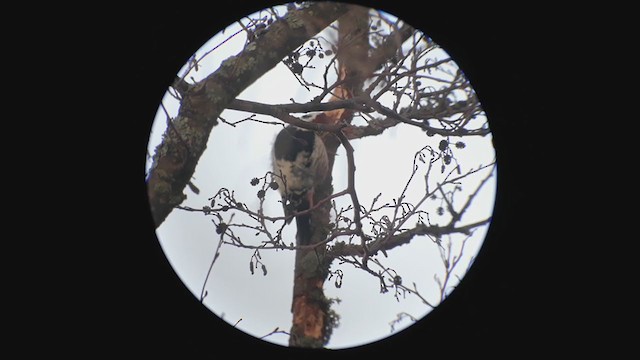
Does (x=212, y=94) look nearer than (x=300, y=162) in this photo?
Yes

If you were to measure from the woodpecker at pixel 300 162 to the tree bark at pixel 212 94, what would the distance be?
0.24 m

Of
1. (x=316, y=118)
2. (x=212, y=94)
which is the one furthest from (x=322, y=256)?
(x=212, y=94)

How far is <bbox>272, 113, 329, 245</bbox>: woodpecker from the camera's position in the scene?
1.67m

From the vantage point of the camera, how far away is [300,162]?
77.0 inches

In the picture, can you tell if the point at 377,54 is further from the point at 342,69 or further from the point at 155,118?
the point at 155,118

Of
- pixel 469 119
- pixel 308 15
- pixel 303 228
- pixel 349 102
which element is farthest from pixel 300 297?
pixel 308 15

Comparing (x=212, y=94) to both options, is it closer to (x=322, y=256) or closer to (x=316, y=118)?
(x=316, y=118)

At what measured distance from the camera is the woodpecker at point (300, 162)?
167 centimetres

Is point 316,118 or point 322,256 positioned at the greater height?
point 316,118

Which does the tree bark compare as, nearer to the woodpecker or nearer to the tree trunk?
the tree trunk

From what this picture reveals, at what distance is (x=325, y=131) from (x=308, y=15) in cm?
36

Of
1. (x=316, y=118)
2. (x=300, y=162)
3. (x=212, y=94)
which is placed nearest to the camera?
(x=212, y=94)

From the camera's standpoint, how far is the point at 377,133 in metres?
1.42

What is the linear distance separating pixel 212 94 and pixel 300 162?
566 millimetres
